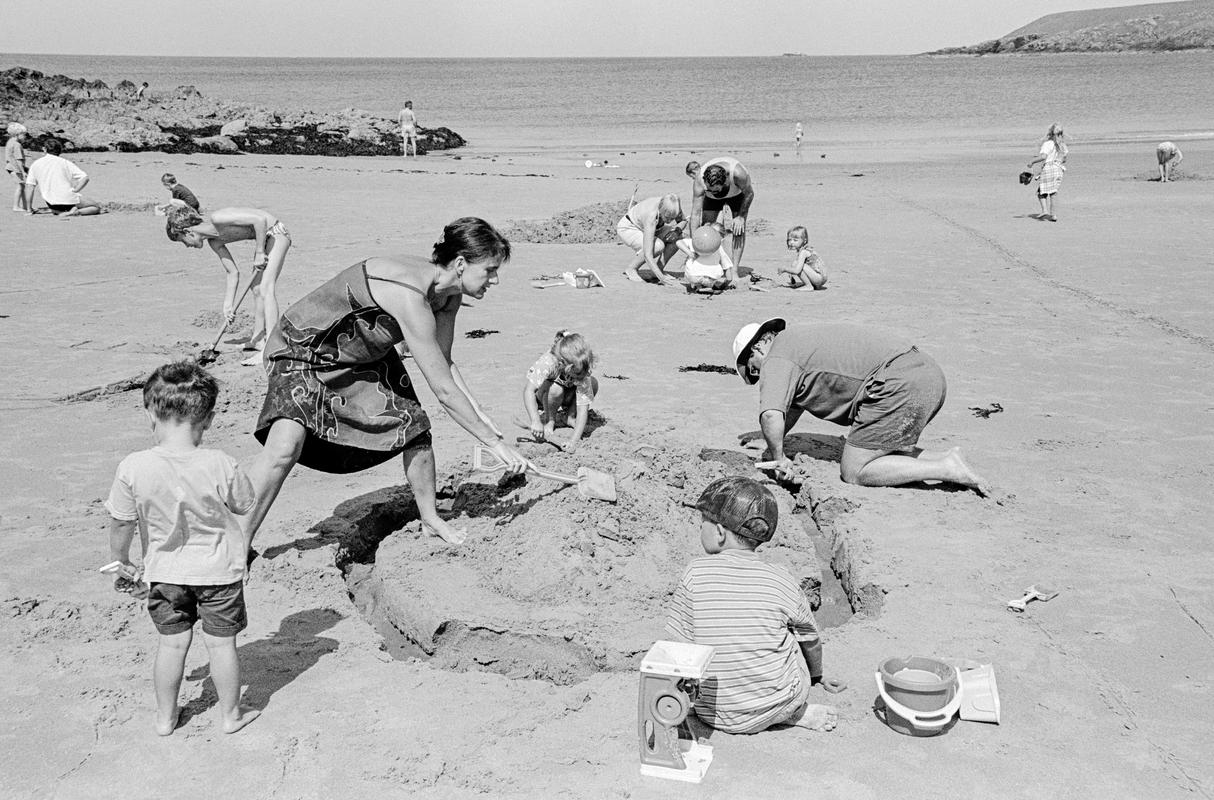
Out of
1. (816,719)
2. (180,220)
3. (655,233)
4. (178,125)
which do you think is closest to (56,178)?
(180,220)

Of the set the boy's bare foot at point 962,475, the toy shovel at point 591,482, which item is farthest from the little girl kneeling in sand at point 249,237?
the boy's bare foot at point 962,475

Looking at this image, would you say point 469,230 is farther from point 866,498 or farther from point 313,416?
point 866,498

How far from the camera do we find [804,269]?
35.6ft

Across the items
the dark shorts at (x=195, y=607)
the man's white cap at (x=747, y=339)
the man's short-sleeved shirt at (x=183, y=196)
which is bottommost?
the dark shorts at (x=195, y=607)

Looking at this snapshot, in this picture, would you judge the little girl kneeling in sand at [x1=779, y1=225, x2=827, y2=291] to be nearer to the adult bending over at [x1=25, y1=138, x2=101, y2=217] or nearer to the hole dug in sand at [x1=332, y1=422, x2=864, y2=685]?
the hole dug in sand at [x1=332, y1=422, x2=864, y2=685]

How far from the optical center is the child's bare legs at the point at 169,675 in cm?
338

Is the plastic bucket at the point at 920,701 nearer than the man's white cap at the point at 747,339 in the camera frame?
Yes

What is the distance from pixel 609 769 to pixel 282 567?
2107 millimetres

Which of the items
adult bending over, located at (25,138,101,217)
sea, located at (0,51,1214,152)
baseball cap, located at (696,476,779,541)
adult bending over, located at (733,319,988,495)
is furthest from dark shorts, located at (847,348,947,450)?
sea, located at (0,51,1214,152)

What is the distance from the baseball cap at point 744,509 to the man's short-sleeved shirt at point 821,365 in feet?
6.64

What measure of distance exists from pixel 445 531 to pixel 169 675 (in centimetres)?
161

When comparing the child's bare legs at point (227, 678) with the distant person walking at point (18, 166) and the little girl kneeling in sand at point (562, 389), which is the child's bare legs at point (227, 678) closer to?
the little girl kneeling in sand at point (562, 389)

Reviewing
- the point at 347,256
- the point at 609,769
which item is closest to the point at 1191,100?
the point at 347,256

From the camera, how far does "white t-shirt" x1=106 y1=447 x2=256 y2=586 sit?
10.6ft
